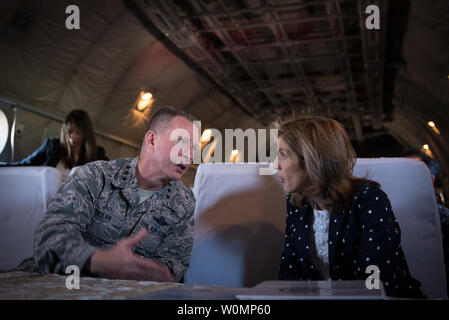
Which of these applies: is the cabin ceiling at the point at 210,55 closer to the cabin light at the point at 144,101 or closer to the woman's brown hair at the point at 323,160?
the cabin light at the point at 144,101

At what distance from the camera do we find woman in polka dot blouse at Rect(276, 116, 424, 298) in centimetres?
143

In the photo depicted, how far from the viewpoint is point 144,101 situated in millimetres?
7395

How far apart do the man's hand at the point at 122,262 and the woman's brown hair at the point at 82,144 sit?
2.36 meters

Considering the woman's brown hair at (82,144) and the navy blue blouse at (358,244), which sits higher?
the woman's brown hair at (82,144)

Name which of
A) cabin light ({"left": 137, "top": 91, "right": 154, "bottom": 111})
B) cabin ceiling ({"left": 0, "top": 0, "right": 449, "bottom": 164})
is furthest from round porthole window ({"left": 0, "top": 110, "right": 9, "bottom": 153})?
cabin light ({"left": 137, "top": 91, "right": 154, "bottom": 111})

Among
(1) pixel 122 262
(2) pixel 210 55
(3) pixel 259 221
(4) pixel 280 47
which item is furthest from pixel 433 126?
(1) pixel 122 262

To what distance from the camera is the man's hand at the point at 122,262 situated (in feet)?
3.97

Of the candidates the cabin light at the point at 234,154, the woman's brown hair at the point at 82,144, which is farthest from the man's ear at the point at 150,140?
the cabin light at the point at 234,154

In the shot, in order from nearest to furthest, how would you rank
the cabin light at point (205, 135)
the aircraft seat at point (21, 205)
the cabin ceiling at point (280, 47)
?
→ the aircraft seat at point (21, 205), the cabin ceiling at point (280, 47), the cabin light at point (205, 135)

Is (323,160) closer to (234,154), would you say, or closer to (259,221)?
(259,221)

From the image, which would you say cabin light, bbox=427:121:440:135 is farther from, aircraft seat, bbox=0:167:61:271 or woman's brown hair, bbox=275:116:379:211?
aircraft seat, bbox=0:167:61:271
